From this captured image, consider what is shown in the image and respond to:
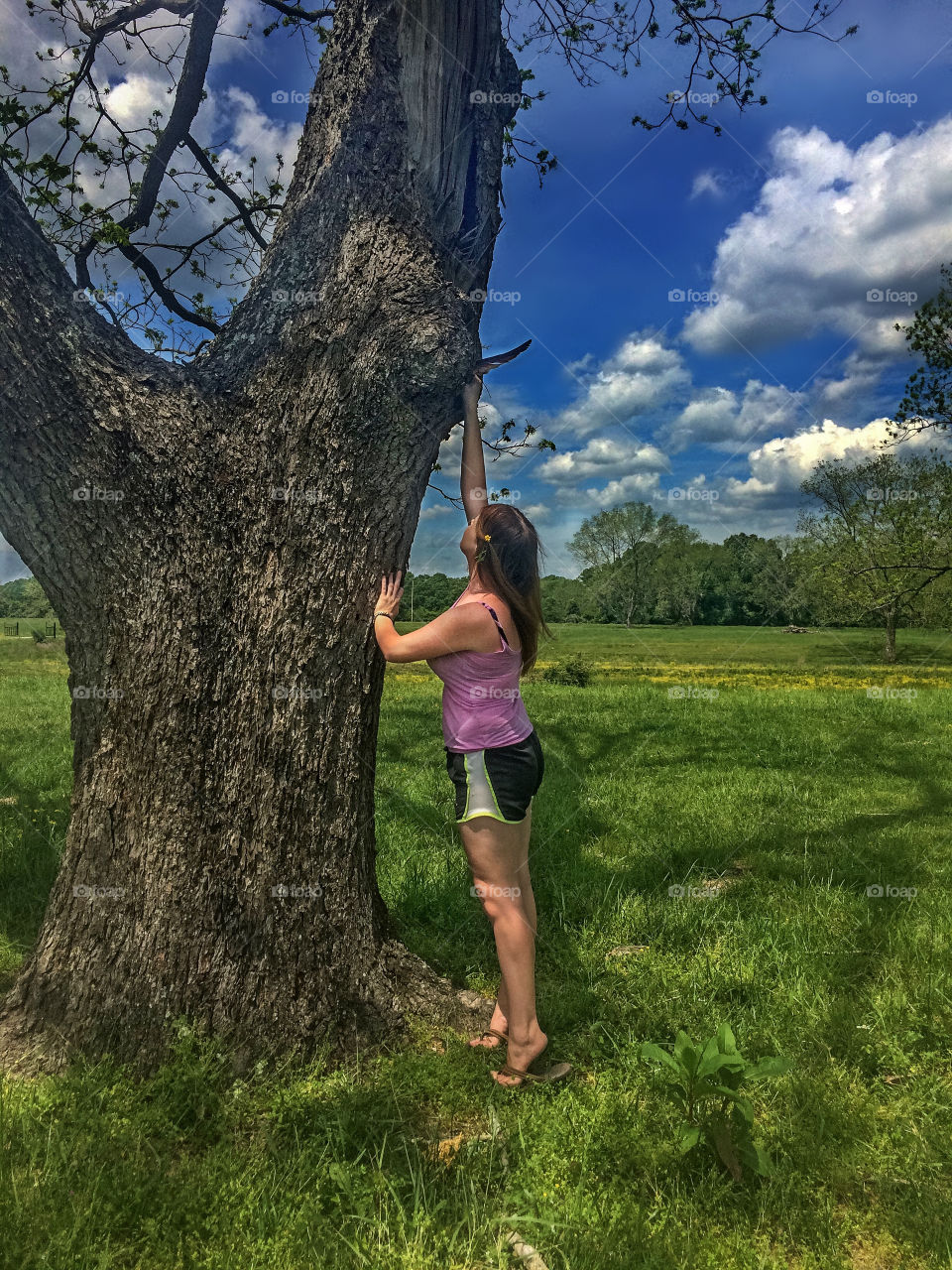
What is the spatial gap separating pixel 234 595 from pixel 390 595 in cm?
67

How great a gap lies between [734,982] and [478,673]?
88.0 inches

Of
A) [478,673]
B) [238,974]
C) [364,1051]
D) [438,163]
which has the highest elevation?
[438,163]

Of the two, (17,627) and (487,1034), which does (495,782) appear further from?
(17,627)

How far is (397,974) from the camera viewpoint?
351 cm

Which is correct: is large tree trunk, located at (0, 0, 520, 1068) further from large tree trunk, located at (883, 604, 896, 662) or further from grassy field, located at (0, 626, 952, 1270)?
large tree trunk, located at (883, 604, 896, 662)

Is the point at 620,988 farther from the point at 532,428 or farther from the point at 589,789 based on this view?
the point at 589,789

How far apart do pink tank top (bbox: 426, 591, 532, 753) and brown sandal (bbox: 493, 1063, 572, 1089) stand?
137 cm

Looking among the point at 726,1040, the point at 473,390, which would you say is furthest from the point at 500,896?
the point at 473,390

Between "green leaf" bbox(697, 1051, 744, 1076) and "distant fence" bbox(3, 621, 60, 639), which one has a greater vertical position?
"distant fence" bbox(3, 621, 60, 639)

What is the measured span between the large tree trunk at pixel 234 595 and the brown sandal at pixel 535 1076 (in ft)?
1.85

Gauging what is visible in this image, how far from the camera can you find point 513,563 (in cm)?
325

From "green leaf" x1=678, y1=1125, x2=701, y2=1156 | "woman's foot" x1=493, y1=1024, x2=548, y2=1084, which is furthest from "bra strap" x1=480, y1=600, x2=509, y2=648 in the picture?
"green leaf" x1=678, y1=1125, x2=701, y2=1156

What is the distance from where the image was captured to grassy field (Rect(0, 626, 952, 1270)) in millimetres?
2314

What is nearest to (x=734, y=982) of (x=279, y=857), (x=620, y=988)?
(x=620, y=988)
